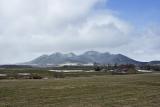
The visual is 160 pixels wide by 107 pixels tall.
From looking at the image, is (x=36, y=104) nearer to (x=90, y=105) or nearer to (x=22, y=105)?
(x=22, y=105)

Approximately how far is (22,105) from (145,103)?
33.6 feet

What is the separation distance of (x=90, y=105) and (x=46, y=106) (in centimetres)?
353

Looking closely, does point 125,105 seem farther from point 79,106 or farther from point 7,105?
point 7,105

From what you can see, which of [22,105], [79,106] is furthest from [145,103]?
[22,105]

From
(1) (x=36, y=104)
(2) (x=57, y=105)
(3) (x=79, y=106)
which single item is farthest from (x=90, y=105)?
(1) (x=36, y=104)

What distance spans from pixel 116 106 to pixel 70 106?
12.0ft

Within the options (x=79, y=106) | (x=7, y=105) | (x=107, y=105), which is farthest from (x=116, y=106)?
(x=7, y=105)

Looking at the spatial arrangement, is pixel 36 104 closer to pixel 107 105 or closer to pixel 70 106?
pixel 70 106

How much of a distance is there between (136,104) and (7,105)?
10.6 metres

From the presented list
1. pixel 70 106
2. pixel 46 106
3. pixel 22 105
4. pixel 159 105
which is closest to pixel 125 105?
pixel 159 105

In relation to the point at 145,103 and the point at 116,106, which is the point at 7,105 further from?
the point at 145,103

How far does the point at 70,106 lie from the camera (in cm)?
2825

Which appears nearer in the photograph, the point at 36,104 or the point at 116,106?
the point at 116,106

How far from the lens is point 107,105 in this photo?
28.6 m
